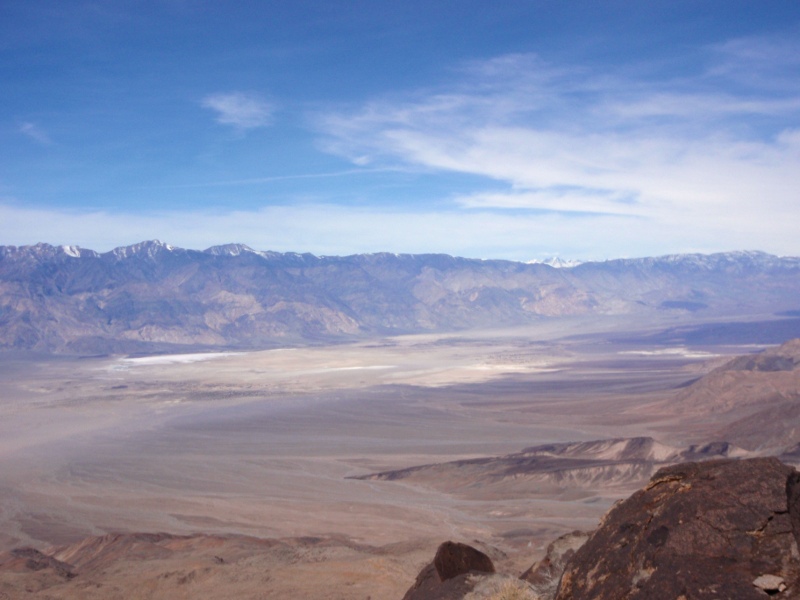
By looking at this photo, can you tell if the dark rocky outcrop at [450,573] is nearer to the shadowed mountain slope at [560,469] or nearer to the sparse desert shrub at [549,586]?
the sparse desert shrub at [549,586]

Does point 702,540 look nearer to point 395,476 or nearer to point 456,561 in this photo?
point 456,561

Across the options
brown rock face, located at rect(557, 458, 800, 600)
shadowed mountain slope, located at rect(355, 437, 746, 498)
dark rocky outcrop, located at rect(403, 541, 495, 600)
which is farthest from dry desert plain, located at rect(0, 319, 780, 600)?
brown rock face, located at rect(557, 458, 800, 600)

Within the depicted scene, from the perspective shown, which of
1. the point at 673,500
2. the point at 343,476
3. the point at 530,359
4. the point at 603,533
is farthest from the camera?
the point at 530,359

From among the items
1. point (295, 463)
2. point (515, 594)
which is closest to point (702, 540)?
point (515, 594)

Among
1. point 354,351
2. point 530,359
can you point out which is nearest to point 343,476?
point 530,359

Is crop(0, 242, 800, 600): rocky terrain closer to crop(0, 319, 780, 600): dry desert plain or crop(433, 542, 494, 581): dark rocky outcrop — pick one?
crop(433, 542, 494, 581): dark rocky outcrop

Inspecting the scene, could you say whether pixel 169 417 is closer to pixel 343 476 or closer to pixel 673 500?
pixel 343 476

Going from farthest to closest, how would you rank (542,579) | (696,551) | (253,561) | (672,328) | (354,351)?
(672,328) < (354,351) < (253,561) < (542,579) < (696,551)
